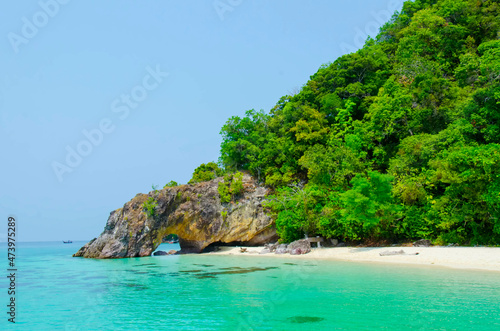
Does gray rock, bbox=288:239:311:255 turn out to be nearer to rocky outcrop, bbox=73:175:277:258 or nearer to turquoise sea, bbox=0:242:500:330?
rocky outcrop, bbox=73:175:277:258

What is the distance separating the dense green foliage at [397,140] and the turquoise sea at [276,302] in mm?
6544

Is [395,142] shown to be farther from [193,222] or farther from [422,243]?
[193,222]

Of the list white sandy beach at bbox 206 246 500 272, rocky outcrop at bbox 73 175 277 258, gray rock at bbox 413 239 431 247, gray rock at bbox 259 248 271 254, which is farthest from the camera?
rocky outcrop at bbox 73 175 277 258

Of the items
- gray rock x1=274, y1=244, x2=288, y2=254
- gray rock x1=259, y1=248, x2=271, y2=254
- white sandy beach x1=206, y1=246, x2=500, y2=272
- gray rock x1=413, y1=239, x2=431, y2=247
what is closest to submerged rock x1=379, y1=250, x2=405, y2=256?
white sandy beach x1=206, y1=246, x2=500, y2=272

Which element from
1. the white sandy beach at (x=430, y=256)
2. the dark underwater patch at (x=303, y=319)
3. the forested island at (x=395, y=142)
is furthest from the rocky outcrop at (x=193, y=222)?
the dark underwater patch at (x=303, y=319)

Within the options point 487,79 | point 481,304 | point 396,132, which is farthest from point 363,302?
point 396,132

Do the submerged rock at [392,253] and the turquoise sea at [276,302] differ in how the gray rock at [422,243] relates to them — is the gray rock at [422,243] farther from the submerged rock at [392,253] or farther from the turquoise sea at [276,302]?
the turquoise sea at [276,302]

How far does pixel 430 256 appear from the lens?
701 inches

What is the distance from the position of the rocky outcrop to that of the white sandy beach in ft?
25.7

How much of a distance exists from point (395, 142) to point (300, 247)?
11.8 meters

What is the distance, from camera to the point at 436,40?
3117 centimetres

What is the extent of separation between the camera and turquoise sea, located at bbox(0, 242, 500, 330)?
7.82 m

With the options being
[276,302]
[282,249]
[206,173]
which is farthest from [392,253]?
[206,173]

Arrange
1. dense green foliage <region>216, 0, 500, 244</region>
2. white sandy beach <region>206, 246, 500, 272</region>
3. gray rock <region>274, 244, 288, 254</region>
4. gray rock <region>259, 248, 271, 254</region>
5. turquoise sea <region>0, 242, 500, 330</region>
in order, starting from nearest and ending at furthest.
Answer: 1. turquoise sea <region>0, 242, 500, 330</region>
2. white sandy beach <region>206, 246, 500, 272</region>
3. dense green foliage <region>216, 0, 500, 244</region>
4. gray rock <region>274, 244, 288, 254</region>
5. gray rock <region>259, 248, 271, 254</region>
